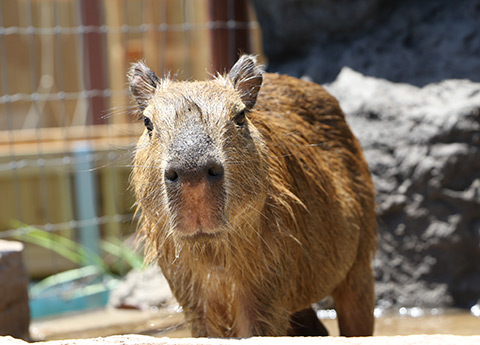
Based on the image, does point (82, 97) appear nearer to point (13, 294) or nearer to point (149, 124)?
point (13, 294)

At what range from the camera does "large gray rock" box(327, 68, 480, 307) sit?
5.59m

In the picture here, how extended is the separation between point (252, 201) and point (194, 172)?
48 centimetres

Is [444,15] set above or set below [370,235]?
above

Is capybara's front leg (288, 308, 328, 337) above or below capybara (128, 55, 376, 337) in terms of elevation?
below

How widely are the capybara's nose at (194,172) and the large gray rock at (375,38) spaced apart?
3478 mm

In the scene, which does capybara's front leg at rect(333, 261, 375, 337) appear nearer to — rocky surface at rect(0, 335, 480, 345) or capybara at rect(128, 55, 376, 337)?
capybara at rect(128, 55, 376, 337)

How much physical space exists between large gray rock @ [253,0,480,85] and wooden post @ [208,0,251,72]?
0.93 ft

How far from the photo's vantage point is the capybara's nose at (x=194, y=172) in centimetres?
275

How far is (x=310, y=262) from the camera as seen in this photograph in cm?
385

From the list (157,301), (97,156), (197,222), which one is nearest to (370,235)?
(197,222)

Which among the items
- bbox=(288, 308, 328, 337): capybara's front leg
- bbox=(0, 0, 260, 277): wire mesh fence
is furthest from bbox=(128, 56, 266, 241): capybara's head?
bbox=(288, 308, 328, 337): capybara's front leg

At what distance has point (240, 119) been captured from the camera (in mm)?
3223

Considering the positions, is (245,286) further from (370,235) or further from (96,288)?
(96,288)

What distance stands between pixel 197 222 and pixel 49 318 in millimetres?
3612
